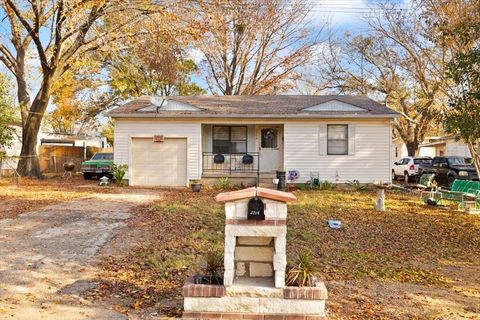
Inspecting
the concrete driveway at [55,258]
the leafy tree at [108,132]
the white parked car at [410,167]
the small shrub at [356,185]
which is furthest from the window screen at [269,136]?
the leafy tree at [108,132]

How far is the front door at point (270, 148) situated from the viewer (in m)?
17.7

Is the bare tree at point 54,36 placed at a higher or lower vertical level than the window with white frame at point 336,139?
higher

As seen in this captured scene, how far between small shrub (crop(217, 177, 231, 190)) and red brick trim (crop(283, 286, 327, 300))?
1193 centimetres

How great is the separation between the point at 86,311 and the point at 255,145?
13711 mm

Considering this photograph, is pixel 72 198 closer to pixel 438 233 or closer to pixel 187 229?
pixel 187 229

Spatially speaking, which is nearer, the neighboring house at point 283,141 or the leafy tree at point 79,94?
the neighboring house at point 283,141

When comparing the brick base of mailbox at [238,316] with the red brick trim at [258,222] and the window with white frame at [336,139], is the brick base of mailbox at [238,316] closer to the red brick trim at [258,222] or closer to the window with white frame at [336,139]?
the red brick trim at [258,222]

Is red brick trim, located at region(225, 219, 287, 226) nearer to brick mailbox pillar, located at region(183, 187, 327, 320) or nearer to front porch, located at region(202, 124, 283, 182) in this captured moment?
brick mailbox pillar, located at region(183, 187, 327, 320)

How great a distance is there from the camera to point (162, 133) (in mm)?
16781

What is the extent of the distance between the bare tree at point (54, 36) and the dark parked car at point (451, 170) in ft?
48.2

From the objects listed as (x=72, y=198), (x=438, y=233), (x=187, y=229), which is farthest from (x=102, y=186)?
(x=438, y=233)

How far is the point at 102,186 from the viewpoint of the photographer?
16219 millimetres

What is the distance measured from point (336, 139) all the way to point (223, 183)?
495 centimetres

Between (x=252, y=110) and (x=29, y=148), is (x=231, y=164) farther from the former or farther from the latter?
(x=29, y=148)
